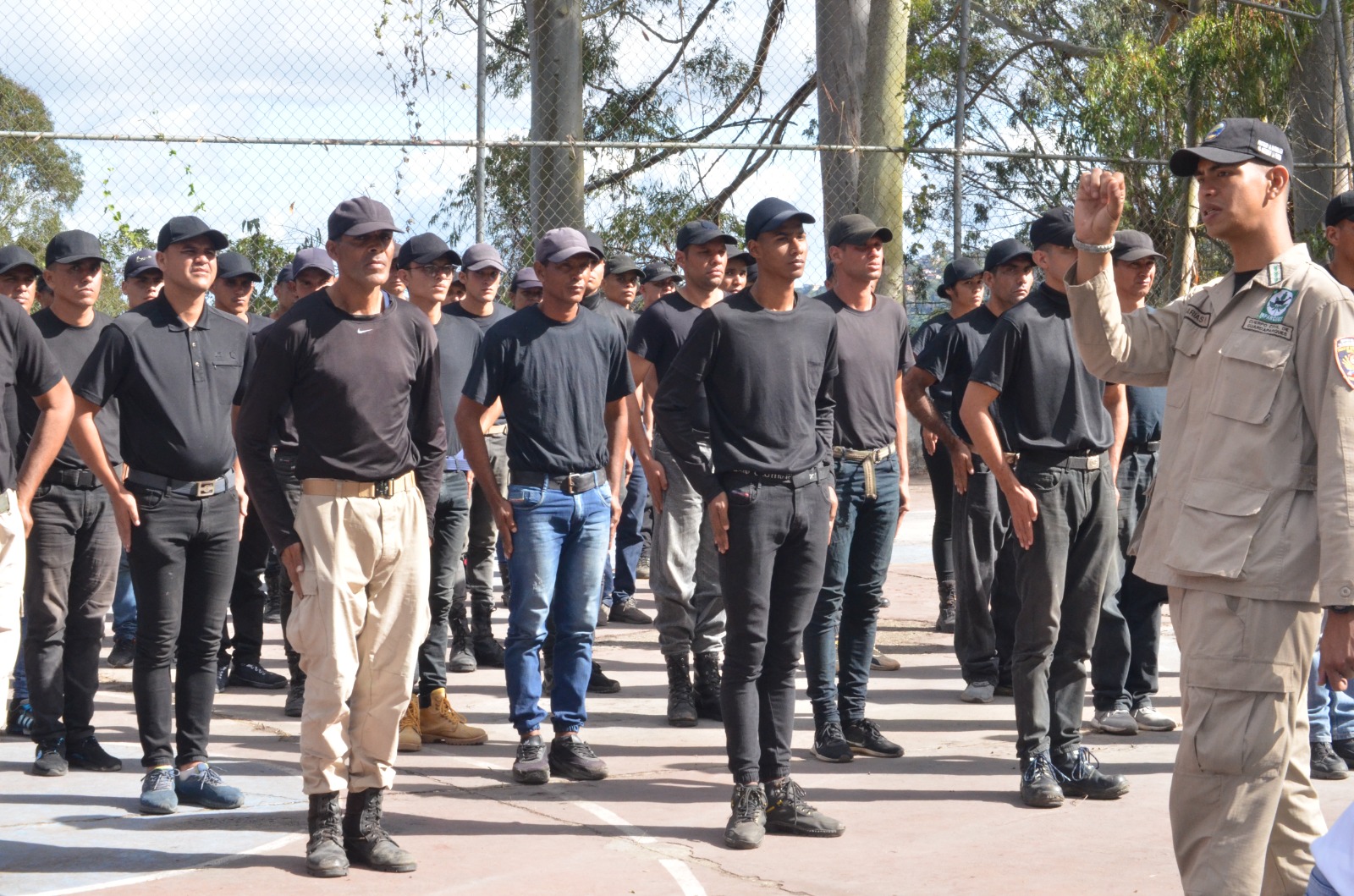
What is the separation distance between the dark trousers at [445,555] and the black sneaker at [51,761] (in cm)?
155

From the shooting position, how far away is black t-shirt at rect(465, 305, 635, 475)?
6.32 meters

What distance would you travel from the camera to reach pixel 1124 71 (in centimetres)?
1695

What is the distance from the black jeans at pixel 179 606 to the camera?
226 inches

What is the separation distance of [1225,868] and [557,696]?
3.15 metres

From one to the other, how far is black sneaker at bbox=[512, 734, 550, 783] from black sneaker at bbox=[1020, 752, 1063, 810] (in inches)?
75.1

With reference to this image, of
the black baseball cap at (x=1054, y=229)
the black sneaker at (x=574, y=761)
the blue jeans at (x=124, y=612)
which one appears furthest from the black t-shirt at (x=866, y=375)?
the blue jeans at (x=124, y=612)

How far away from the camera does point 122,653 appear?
28.9ft

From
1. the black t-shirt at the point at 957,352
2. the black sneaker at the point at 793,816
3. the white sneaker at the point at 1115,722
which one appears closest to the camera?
the black sneaker at the point at 793,816

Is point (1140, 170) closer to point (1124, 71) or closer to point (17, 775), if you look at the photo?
point (1124, 71)

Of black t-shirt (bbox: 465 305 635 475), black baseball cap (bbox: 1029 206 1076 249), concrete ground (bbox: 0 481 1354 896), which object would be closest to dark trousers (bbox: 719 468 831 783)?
concrete ground (bbox: 0 481 1354 896)

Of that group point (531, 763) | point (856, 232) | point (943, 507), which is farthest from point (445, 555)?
point (943, 507)

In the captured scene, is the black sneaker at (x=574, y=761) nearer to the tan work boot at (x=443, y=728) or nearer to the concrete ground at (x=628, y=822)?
the concrete ground at (x=628, y=822)

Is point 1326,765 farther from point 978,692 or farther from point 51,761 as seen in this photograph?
point 51,761

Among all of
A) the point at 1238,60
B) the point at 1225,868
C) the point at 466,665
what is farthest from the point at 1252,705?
the point at 1238,60
